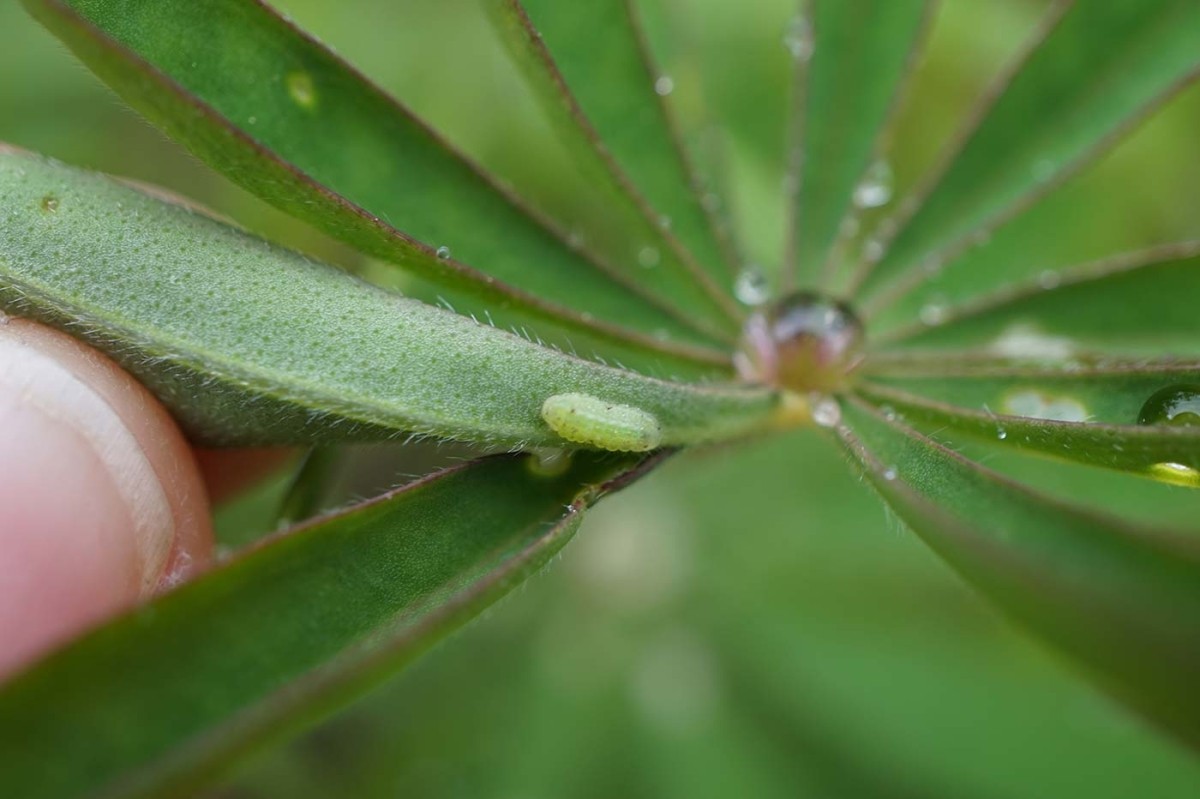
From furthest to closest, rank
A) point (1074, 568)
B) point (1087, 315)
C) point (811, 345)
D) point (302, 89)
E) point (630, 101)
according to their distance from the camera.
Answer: point (1087, 315), point (630, 101), point (811, 345), point (302, 89), point (1074, 568)

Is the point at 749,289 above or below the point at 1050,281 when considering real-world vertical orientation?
below

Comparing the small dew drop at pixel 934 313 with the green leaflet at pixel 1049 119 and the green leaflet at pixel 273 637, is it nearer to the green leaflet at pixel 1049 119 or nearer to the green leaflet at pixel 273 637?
the green leaflet at pixel 1049 119

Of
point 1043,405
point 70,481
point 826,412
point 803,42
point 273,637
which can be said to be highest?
point 803,42

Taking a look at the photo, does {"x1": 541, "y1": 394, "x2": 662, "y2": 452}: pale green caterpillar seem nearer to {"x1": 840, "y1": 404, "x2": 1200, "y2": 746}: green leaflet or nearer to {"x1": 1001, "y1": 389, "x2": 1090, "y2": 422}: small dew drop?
{"x1": 840, "y1": 404, "x2": 1200, "y2": 746}: green leaflet

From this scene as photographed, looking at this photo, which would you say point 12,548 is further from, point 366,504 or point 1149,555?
point 1149,555

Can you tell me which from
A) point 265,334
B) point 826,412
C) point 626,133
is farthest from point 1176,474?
point 265,334

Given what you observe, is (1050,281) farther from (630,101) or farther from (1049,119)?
(630,101)

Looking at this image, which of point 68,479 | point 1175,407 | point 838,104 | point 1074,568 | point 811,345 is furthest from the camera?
point 838,104
